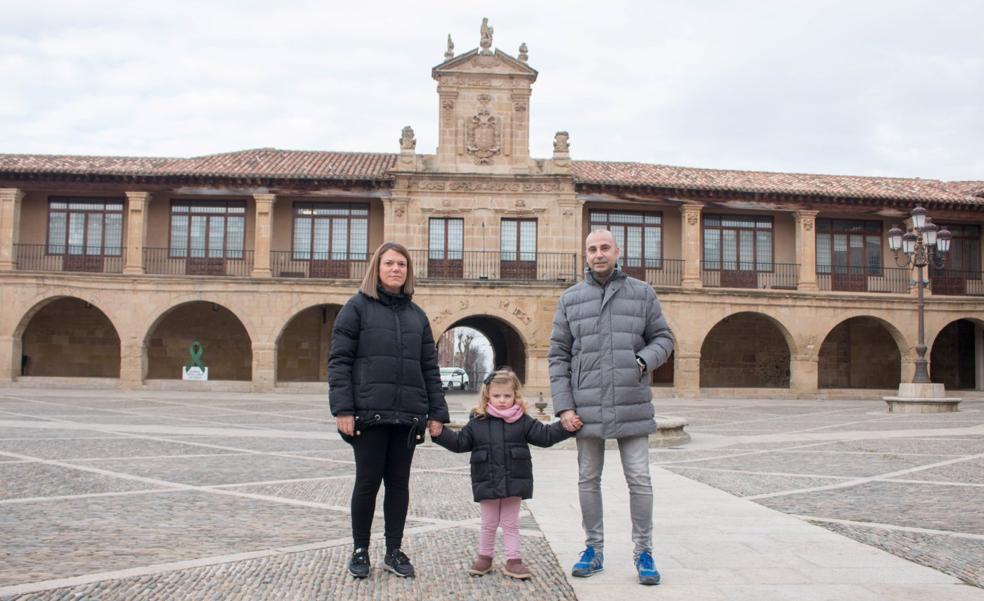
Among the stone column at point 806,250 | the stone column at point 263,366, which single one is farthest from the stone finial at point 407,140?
the stone column at point 806,250

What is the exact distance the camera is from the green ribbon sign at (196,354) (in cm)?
2702

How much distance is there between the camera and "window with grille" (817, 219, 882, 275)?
2905cm

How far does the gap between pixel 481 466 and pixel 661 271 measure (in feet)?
81.1

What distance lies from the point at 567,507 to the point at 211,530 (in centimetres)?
271

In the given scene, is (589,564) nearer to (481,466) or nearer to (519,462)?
(519,462)

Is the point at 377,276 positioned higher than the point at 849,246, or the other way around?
the point at 849,246

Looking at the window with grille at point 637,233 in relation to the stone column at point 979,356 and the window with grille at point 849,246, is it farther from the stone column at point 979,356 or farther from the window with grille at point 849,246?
the stone column at point 979,356

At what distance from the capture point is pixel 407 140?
26.9 meters

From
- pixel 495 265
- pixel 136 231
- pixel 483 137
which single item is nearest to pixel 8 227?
pixel 136 231

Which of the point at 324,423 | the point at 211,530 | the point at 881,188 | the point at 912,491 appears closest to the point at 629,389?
the point at 211,530

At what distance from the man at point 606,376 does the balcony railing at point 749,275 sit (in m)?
24.4

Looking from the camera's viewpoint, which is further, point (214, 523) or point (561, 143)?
point (561, 143)

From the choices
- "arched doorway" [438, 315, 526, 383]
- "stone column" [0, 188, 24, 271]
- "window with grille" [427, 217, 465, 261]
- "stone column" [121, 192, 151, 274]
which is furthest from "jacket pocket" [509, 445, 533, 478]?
"stone column" [0, 188, 24, 271]

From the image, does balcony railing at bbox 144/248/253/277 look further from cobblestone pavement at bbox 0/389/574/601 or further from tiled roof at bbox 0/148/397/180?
cobblestone pavement at bbox 0/389/574/601
